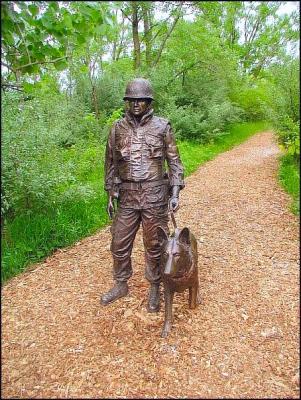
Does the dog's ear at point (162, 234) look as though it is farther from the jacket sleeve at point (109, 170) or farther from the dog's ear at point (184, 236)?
the jacket sleeve at point (109, 170)

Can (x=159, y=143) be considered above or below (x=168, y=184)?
above

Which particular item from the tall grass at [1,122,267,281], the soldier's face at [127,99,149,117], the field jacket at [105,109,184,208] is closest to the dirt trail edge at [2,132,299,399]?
the tall grass at [1,122,267,281]

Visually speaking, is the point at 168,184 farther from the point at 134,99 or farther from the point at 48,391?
the point at 48,391

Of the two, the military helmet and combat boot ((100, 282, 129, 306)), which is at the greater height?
the military helmet

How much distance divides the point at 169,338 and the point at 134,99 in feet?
7.57

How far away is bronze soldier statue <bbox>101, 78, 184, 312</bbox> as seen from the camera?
3.71 m

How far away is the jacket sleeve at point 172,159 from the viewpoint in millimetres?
3803

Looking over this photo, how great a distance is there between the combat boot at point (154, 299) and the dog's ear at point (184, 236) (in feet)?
2.70

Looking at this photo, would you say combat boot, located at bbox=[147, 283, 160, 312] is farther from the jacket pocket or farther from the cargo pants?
the jacket pocket

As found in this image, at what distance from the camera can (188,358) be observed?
338 cm

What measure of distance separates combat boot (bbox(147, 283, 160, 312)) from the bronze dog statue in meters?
0.38

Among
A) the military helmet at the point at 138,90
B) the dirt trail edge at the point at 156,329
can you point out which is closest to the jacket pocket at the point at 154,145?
the military helmet at the point at 138,90

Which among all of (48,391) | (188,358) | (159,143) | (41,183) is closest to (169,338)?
(188,358)

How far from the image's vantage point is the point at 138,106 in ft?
11.9
